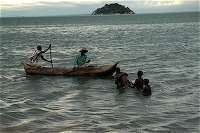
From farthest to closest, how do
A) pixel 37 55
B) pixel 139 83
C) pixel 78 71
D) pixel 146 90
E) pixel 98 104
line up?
pixel 37 55 < pixel 78 71 < pixel 139 83 < pixel 146 90 < pixel 98 104

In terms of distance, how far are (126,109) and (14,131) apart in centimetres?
396

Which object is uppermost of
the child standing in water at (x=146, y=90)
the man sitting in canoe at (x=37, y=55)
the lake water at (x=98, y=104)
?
the man sitting in canoe at (x=37, y=55)

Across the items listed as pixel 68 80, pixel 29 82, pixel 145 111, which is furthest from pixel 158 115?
pixel 29 82

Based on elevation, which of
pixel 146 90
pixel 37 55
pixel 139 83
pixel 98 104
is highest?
pixel 37 55

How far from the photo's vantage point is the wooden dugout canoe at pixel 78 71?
685 inches

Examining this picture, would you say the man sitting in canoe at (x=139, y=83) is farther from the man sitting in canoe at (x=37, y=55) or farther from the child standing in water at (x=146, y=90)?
the man sitting in canoe at (x=37, y=55)

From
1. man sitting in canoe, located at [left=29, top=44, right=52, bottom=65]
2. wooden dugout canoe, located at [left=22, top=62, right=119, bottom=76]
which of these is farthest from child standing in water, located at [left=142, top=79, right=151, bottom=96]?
man sitting in canoe, located at [left=29, top=44, right=52, bottom=65]

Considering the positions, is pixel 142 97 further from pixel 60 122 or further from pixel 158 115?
pixel 60 122

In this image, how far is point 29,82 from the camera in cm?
1753

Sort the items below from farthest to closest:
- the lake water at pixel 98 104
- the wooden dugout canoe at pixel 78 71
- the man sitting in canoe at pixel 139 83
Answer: the wooden dugout canoe at pixel 78 71, the man sitting in canoe at pixel 139 83, the lake water at pixel 98 104

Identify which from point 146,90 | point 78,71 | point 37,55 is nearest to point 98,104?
point 146,90

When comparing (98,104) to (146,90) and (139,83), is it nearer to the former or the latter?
(146,90)

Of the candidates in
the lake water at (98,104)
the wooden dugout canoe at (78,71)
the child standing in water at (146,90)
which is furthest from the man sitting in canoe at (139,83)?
the wooden dugout canoe at (78,71)

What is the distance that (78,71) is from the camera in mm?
17969
